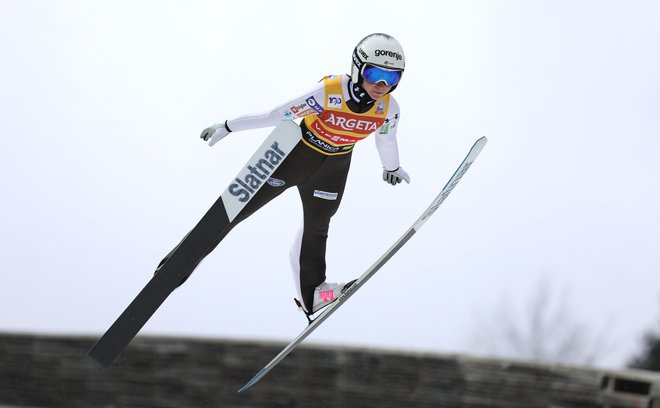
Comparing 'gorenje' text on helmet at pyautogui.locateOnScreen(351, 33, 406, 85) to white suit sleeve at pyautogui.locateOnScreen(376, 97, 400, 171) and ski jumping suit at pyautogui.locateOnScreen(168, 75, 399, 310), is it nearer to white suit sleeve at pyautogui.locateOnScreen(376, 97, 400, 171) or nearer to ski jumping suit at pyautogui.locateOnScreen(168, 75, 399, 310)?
ski jumping suit at pyautogui.locateOnScreen(168, 75, 399, 310)

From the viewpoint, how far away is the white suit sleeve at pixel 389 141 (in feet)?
15.0

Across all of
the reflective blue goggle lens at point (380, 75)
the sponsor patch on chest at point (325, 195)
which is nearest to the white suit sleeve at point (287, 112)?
the reflective blue goggle lens at point (380, 75)

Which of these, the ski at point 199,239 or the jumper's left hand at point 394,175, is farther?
the jumper's left hand at point 394,175

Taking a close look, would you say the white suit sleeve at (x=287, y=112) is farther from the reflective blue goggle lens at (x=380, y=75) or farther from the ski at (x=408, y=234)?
the ski at (x=408, y=234)

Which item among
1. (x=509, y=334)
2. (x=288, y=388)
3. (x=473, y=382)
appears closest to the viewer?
(x=473, y=382)

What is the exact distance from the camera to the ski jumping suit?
4387 mm

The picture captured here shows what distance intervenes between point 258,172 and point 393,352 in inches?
127

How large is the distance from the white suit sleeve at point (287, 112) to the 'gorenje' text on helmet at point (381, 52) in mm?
317

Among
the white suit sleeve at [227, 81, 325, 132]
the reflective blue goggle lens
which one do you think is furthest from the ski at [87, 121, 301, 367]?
the reflective blue goggle lens

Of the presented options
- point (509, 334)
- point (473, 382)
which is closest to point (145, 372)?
point (473, 382)

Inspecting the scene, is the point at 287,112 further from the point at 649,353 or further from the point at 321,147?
the point at 649,353

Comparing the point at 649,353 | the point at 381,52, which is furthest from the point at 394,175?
the point at 649,353

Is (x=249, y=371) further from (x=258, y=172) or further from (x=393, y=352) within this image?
(x=258, y=172)

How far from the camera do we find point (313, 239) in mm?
4977
